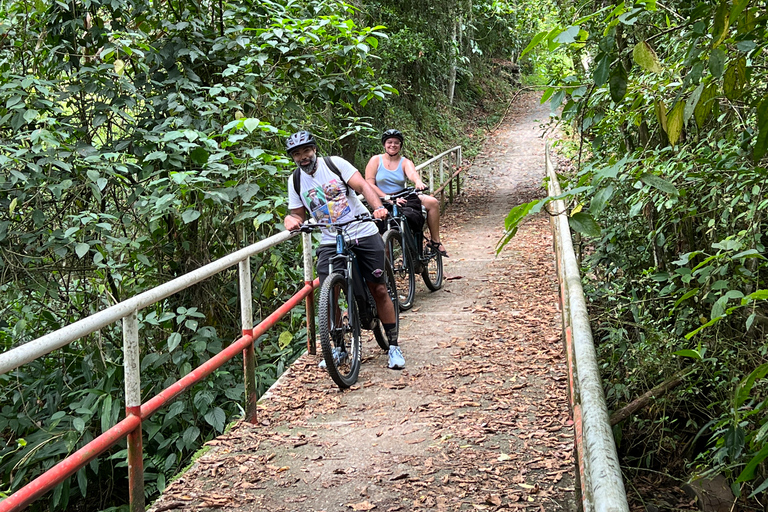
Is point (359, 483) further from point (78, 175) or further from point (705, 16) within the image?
point (78, 175)

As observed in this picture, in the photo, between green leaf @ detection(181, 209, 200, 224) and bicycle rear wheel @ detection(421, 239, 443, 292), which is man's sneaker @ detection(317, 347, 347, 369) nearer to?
green leaf @ detection(181, 209, 200, 224)

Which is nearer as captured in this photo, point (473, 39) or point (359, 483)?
point (359, 483)

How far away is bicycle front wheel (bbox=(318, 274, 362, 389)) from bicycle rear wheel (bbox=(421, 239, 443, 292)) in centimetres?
299

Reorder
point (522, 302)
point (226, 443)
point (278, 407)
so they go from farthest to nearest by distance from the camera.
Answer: point (522, 302) → point (278, 407) → point (226, 443)

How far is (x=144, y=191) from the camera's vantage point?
6484mm

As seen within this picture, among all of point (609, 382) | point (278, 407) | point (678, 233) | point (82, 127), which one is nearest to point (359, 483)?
point (278, 407)

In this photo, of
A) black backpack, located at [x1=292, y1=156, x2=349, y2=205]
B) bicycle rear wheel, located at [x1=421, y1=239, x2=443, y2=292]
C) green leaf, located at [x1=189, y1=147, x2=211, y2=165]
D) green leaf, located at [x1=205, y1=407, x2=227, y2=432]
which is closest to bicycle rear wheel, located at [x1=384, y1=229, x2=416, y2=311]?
bicycle rear wheel, located at [x1=421, y1=239, x2=443, y2=292]

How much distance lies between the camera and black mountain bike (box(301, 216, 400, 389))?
5.30 meters

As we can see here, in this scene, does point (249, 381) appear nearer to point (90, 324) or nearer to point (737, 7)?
point (90, 324)

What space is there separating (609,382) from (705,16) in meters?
3.86

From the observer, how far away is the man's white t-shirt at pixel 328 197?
5.65 m

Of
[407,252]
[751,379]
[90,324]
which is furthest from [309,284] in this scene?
[751,379]

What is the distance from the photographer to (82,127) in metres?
6.68

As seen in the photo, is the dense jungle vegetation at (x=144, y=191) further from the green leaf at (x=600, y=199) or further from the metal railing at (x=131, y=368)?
the green leaf at (x=600, y=199)
